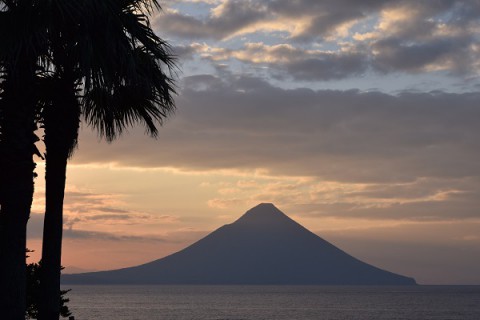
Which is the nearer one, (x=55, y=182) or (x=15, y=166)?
(x=15, y=166)

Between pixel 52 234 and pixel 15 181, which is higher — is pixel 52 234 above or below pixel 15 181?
below

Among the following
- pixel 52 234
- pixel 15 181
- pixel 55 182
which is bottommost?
pixel 52 234

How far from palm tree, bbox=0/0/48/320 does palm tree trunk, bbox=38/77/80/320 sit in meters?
1.07

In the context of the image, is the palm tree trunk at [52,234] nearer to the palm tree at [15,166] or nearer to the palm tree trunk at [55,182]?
the palm tree trunk at [55,182]

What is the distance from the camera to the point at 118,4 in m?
16.0

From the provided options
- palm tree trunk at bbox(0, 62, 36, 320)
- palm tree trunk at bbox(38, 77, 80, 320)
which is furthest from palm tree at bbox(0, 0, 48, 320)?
palm tree trunk at bbox(38, 77, 80, 320)

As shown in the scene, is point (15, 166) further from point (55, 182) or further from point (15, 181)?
point (55, 182)

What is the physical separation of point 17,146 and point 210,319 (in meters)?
120

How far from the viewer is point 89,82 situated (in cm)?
1511

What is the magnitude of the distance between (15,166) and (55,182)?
169 centimetres

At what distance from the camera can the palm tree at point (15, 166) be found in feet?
49.5

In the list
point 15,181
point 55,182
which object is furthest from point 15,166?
point 55,182

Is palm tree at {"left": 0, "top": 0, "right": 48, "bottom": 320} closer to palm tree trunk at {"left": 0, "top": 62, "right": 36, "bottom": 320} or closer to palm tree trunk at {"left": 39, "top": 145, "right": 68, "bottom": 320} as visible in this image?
palm tree trunk at {"left": 0, "top": 62, "right": 36, "bottom": 320}

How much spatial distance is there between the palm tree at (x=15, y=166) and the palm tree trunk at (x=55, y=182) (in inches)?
42.2
